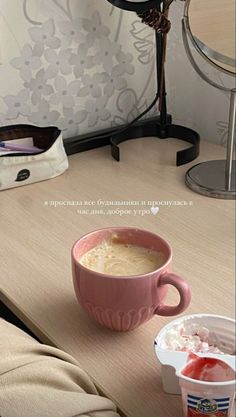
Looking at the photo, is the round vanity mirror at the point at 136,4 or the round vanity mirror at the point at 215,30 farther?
the round vanity mirror at the point at 136,4

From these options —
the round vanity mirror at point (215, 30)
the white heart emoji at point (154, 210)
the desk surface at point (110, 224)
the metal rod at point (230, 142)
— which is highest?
the round vanity mirror at point (215, 30)

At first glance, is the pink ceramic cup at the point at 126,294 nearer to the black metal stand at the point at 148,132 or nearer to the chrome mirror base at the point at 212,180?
the chrome mirror base at the point at 212,180

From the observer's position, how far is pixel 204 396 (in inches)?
17.7

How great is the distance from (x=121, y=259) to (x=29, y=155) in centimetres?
36

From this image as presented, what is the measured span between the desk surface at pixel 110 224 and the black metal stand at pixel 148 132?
0.02m

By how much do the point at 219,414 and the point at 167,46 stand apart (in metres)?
0.62

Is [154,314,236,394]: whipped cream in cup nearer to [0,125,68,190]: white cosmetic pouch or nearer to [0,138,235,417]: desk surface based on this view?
[0,138,235,417]: desk surface

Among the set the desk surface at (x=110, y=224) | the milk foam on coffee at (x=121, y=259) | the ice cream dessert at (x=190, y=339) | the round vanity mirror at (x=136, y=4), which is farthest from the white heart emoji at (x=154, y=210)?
the round vanity mirror at (x=136, y=4)

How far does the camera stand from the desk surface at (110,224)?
53cm

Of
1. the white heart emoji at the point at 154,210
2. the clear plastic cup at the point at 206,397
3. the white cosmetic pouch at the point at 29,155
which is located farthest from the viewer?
the white cosmetic pouch at the point at 29,155

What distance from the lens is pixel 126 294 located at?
543mm

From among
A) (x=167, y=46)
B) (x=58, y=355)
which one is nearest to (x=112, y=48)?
(x=167, y=46)

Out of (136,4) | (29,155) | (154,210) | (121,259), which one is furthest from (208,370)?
(136,4)

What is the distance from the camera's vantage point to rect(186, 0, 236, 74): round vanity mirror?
620 mm
